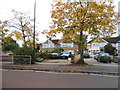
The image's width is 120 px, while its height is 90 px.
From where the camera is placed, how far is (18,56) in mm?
15391

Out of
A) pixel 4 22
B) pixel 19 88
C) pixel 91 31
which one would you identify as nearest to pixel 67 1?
pixel 91 31

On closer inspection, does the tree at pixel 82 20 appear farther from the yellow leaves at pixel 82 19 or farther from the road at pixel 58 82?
the road at pixel 58 82

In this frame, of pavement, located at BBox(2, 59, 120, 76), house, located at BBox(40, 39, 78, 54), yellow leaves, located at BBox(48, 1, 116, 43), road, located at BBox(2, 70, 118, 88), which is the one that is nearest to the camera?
road, located at BBox(2, 70, 118, 88)

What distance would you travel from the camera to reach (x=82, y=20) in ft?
40.6

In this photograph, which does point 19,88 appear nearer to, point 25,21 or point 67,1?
point 67,1

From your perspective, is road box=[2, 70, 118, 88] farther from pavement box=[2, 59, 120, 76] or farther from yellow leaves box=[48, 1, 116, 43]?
yellow leaves box=[48, 1, 116, 43]

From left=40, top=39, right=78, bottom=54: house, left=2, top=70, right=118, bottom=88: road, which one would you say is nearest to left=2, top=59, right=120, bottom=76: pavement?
left=2, top=70, right=118, bottom=88: road

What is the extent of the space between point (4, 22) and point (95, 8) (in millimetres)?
15768

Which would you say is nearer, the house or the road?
the road

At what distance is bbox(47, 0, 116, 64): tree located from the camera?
40.5 ft

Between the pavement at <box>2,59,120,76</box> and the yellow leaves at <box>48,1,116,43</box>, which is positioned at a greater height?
the yellow leaves at <box>48,1,116,43</box>

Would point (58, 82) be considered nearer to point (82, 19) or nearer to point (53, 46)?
point (82, 19)

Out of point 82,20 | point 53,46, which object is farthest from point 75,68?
point 53,46

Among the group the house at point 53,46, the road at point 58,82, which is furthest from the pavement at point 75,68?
the house at point 53,46
